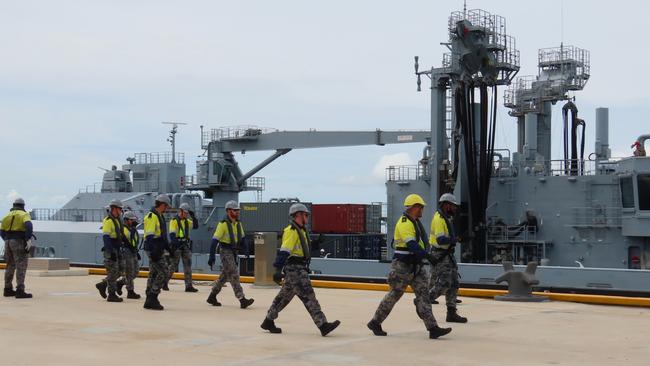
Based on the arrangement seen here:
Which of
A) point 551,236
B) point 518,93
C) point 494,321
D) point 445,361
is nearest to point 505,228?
point 551,236

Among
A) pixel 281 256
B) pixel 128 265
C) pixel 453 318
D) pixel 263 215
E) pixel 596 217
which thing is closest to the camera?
pixel 281 256

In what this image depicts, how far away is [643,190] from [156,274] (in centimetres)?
1492

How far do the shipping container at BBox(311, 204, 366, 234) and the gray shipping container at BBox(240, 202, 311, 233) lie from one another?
1.18 metres

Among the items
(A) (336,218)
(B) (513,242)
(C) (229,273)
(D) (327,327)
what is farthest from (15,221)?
(A) (336,218)

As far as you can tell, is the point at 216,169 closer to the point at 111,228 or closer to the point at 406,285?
the point at 111,228

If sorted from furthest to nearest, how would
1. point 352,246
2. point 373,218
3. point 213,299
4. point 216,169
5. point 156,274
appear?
point 216,169 → point 373,218 → point 352,246 → point 213,299 → point 156,274

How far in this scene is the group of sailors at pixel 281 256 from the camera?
995 centimetres

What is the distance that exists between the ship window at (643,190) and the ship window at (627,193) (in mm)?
317

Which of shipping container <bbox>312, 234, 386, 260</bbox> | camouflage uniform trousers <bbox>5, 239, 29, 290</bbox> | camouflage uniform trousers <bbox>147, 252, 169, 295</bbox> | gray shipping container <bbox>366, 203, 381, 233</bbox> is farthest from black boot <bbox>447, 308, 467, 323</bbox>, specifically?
gray shipping container <bbox>366, 203, 381, 233</bbox>

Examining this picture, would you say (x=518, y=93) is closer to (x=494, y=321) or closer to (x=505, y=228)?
(x=505, y=228)

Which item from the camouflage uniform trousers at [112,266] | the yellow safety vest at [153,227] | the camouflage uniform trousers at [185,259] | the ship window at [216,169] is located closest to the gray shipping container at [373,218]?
the ship window at [216,169]

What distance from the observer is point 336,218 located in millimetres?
35000

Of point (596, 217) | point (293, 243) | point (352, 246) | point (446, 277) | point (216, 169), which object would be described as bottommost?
point (352, 246)

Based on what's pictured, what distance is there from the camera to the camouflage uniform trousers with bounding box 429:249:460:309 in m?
11.8
